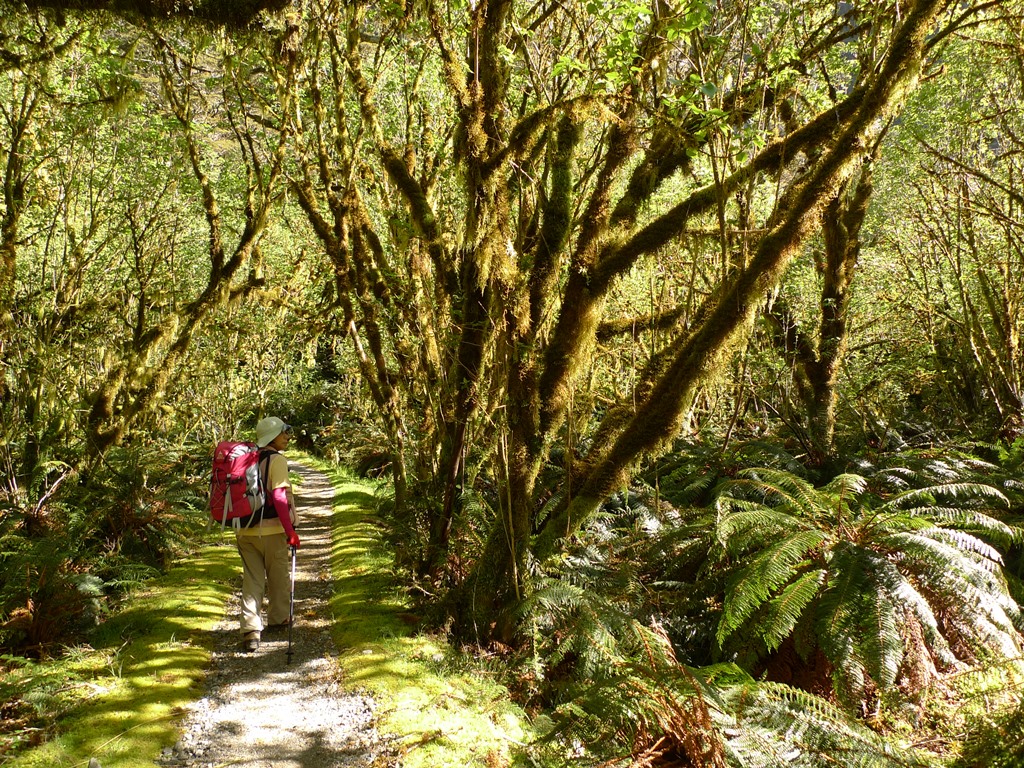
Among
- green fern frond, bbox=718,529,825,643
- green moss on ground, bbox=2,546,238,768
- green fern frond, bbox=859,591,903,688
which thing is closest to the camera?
green moss on ground, bbox=2,546,238,768

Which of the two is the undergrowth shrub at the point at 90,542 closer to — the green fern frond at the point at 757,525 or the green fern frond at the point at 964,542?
the green fern frond at the point at 757,525

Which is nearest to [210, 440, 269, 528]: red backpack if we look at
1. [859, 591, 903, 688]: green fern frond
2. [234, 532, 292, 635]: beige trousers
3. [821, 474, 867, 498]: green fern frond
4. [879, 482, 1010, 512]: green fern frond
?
[234, 532, 292, 635]: beige trousers

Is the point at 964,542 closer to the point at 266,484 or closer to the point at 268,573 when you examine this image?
the point at 266,484

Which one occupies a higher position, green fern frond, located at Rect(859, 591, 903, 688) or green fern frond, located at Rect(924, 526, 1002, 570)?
green fern frond, located at Rect(924, 526, 1002, 570)

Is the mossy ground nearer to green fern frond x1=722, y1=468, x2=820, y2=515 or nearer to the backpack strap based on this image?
the backpack strap

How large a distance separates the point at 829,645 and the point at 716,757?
5.86 feet

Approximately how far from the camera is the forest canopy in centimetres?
458

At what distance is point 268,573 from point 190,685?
4.40ft

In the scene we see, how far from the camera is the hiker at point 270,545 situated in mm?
5664

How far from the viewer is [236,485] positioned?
5660mm

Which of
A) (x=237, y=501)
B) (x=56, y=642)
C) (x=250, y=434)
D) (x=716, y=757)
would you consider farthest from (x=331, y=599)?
(x=250, y=434)

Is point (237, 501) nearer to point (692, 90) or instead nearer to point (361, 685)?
point (361, 685)

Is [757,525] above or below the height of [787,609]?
above

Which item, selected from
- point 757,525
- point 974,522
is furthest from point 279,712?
point 974,522
